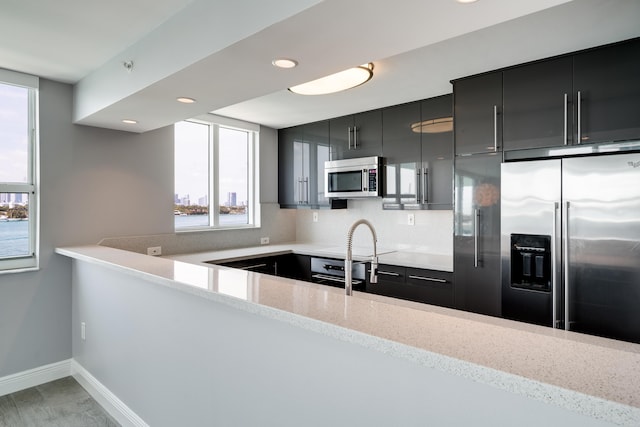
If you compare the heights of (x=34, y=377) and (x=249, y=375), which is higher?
(x=249, y=375)

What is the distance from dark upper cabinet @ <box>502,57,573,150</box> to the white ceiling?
103 millimetres

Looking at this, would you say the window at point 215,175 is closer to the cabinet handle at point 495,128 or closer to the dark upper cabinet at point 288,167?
the dark upper cabinet at point 288,167

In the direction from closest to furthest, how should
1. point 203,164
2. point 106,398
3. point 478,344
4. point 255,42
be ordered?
1. point 478,344
2. point 255,42
3. point 106,398
4. point 203,164

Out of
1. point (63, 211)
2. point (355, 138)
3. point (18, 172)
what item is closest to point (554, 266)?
point (355, 138)

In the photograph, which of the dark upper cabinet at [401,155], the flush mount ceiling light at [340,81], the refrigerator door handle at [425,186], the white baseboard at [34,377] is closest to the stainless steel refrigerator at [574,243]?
the refrigerator door handle at [425,186]

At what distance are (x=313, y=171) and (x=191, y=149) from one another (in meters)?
1.33

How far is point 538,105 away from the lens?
7.88 feet

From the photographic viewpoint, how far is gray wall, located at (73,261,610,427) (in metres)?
0.97

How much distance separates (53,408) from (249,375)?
6.51 ft

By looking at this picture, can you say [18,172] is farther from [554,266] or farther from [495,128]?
[554,266]

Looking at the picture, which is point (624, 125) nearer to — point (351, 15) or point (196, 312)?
point (351, 15)

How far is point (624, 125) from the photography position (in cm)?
211

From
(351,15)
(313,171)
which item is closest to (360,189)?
(313,171)

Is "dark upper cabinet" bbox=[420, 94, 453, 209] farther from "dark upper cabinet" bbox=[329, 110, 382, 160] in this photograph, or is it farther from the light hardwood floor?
the light hardwood floor
